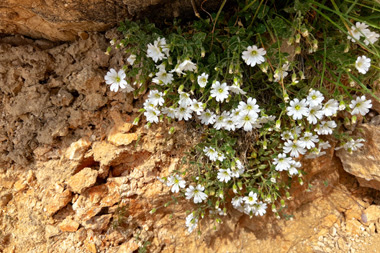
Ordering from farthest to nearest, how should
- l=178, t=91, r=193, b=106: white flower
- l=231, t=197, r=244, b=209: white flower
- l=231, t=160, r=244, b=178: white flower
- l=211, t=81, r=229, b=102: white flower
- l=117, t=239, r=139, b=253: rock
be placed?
1. l=117, t=239, r=139, b=253: rock
2. l=231, t=197, r=244, b=209: white flower
3. l=231, t=160, r=244, b=178: white flower
4. l=178, t=91, r=193, b=106: white flower
5. l=211, t=81, r=229, b=102: white flower

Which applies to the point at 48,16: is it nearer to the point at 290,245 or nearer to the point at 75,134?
the point at 75,134

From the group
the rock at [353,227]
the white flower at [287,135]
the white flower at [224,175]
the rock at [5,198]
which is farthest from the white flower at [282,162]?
the rock at [5,198]

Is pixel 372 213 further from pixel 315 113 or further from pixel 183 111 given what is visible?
pixel 183 111

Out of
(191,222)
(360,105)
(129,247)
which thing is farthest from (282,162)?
(129,247)

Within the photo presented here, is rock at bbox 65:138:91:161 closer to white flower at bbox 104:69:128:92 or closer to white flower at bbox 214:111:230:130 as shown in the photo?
white flower at bbox 104:69:128:92

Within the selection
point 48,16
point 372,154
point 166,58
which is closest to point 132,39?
point 166,58

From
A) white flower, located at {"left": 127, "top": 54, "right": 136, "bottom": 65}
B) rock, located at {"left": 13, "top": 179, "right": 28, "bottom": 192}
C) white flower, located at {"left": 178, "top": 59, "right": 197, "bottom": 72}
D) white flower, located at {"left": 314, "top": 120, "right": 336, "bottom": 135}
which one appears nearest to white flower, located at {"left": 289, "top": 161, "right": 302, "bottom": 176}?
white flower, located at {"left": 314, "top": 120, "right": 336, "bottom": 135}

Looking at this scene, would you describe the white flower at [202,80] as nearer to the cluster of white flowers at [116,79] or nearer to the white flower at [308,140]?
the cluster of white flowers at [116,79]
